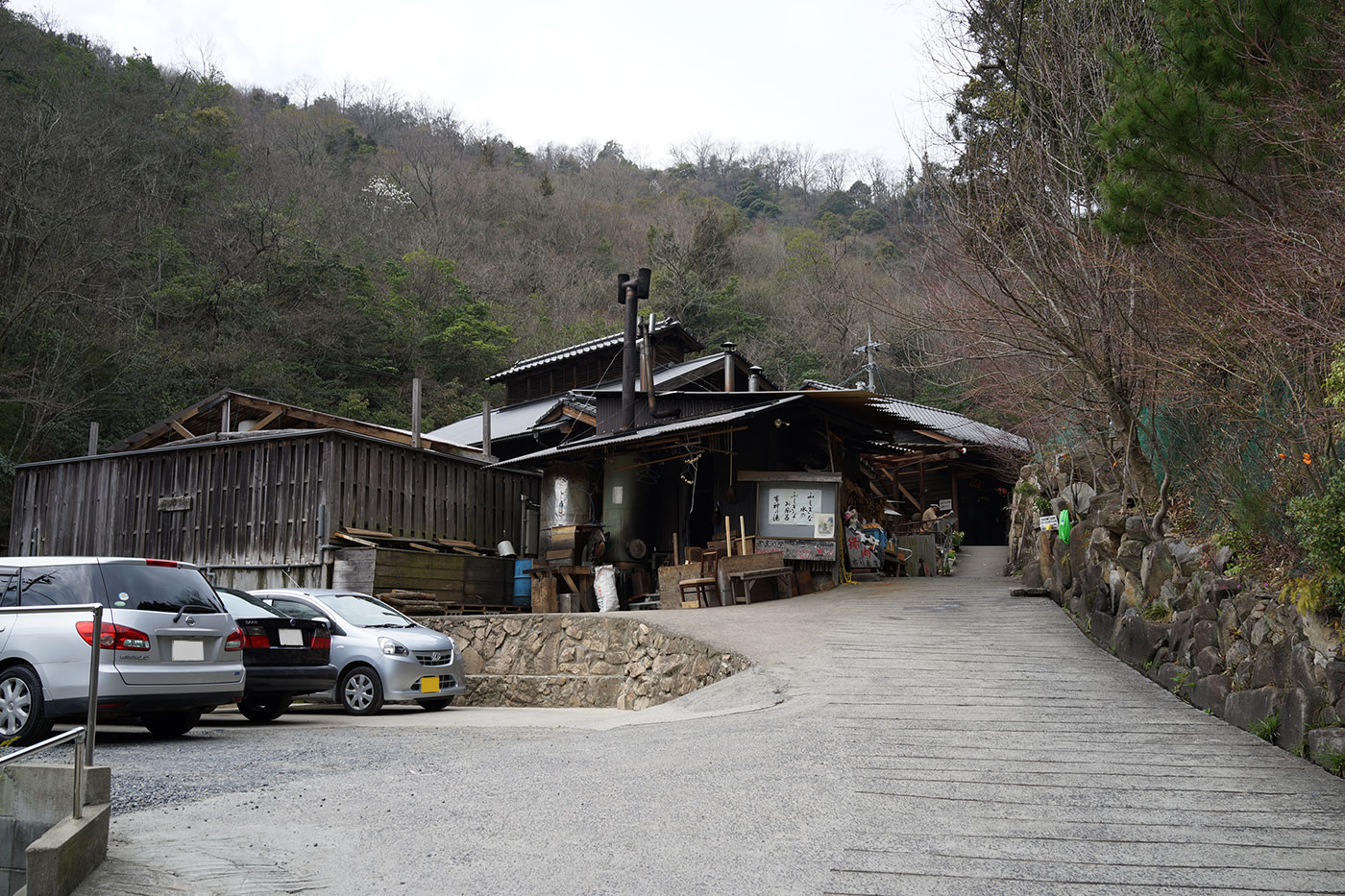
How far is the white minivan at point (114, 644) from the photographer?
24.6ft

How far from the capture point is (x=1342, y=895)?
4.30 metres

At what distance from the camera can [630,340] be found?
2044cm

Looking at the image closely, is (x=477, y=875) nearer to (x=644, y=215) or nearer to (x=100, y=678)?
(x=100, y=678)

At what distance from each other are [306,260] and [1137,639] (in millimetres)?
32636

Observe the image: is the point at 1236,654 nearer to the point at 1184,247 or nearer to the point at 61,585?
the point at 1184,247

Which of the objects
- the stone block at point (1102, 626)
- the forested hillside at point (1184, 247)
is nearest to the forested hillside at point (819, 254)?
the forested hillside at point (1184, 247)

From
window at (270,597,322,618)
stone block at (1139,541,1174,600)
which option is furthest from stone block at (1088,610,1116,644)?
window at (270,597,322,618)

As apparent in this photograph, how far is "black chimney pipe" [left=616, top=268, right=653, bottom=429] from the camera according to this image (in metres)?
19.8

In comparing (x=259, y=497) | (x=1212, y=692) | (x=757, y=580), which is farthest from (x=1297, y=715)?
(x=259, y=497)

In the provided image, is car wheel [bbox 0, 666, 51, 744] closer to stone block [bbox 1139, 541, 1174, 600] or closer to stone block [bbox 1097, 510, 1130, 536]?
stone block [bbox 1139, 541, 1174, 600]

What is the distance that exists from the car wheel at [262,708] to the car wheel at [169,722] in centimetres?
195

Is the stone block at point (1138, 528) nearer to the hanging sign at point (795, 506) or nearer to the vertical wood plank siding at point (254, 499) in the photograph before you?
the hanging sign at point (795, 506)

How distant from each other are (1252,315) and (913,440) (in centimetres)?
1815

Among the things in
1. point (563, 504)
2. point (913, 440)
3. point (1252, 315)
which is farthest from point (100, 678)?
point (913, 440)
